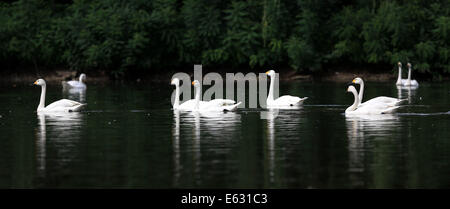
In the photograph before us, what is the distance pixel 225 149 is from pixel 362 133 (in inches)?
146

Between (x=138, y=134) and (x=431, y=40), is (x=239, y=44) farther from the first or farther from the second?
(x=138, y=134)

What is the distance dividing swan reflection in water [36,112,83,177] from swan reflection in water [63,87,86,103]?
7.47 metres

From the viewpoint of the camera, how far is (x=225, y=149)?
15.8 m

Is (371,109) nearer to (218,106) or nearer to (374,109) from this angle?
(374,109)

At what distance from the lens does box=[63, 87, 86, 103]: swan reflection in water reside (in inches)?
1273

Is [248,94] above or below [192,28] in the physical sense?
below

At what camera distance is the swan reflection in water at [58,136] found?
14835mm

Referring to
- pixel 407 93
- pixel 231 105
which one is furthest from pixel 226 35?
pixel 231 105
